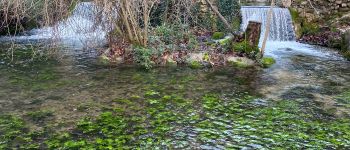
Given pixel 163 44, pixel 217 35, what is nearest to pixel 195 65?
pixel 163 44

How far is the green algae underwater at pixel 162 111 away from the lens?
6.57 metres

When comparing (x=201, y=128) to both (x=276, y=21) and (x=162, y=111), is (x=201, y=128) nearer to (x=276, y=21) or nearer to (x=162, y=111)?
(x=162, y=111)

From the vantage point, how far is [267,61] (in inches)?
501

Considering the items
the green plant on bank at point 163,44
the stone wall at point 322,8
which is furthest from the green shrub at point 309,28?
the green plant on bank at point 163,44

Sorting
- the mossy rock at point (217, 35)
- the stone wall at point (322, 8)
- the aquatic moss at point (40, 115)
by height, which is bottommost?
the aquatic moss at point (40, 115)

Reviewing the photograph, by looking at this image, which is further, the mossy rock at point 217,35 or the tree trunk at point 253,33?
the mossy rock at point 217,35

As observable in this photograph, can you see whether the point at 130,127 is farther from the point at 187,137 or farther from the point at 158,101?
the point at 158,101

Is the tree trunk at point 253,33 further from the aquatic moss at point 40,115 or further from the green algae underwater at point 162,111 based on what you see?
the aquatic moss at point 40,115

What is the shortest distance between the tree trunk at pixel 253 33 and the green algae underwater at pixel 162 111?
1.58 metres

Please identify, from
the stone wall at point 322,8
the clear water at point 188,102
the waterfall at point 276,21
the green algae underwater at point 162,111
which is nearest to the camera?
the green algae underwater at point 162,111

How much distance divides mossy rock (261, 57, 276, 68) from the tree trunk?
0.64 meters

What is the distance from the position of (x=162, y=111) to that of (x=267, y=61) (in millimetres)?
5823

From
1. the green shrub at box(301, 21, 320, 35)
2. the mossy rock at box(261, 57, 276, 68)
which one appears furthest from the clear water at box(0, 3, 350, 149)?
the green shrub at box(301, 21, 320, 35)

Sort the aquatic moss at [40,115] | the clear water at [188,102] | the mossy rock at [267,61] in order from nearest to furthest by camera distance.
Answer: the clear water at [188,102], the aquatic moss at [40,115], the mossy rock at [267,61]
